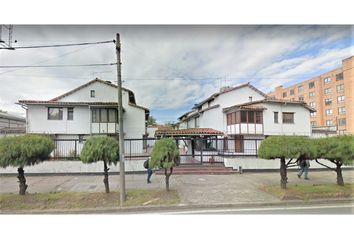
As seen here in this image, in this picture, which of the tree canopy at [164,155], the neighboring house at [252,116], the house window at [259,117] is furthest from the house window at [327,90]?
the tree canopy at [164,155]

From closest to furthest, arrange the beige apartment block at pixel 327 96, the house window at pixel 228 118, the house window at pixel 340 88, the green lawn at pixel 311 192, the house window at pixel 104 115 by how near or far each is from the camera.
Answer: the green lawn at pixel 311 192 → the house window at pixel 104 115 → the house window at pixel 228 118 → the house window at pixel 340 88 → the beige apartment block at pixel 327 96

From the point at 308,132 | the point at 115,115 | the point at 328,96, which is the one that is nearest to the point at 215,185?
the point at 115,115

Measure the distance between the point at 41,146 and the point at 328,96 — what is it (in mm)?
59273

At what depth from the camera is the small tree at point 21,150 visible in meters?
6.67

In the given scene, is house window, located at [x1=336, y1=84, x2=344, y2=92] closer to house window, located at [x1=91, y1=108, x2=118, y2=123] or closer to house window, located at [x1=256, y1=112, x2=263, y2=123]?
house window, located at [x1=256, y1=112, x2=263, y2=123]

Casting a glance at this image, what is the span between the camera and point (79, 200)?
22.7ft

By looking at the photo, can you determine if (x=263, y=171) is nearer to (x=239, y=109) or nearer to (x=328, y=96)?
(x=239, y=109)

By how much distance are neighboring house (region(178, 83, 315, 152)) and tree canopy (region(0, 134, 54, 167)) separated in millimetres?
13048

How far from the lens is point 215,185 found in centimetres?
918

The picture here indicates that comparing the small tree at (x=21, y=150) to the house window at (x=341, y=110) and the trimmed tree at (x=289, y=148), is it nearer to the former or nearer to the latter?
the trimmed tree at (x=289, y=148)

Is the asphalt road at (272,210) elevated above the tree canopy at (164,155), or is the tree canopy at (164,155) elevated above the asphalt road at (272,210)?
the tree canopy at (164,155)

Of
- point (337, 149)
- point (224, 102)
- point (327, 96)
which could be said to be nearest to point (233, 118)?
point (224, 102)

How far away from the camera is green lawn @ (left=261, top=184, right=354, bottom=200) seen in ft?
23.6

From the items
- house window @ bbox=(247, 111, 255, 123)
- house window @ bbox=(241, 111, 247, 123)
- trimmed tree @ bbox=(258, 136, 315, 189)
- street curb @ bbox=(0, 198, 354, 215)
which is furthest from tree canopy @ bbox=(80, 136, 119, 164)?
house window @ bbox=(247, 111, 255, 123)
